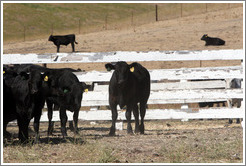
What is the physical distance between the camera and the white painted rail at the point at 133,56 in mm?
13344

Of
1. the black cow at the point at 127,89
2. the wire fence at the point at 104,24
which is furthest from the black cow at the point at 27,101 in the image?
the wire fence at the point at 104,24

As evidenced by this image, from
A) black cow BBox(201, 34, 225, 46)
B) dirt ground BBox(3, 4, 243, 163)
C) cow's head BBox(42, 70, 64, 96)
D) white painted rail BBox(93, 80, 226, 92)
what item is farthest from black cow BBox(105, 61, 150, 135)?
black cow BBox(201, 34, 225, 46)

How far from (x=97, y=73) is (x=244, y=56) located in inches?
151

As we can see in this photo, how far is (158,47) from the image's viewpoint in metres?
42.5

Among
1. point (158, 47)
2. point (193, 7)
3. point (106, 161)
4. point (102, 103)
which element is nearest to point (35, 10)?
point (193, 7)

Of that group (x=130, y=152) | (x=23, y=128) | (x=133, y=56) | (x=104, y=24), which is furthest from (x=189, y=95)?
(x=104, y=24)

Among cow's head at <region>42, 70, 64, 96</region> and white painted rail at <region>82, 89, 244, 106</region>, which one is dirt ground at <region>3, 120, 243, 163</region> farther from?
white painted rail at <region>82, 89, 244, 106</region>

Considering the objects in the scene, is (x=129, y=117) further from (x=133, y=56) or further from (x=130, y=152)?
(x=130, y=152)

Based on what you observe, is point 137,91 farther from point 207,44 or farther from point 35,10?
point 35,10

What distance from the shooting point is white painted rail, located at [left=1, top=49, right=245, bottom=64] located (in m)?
13.3

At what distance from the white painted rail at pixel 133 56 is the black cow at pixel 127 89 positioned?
914 mm

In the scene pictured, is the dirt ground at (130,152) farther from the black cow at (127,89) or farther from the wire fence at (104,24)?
the wire fence at (104,24)

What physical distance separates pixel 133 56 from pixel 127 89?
171cm

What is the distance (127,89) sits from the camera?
39.0ft
